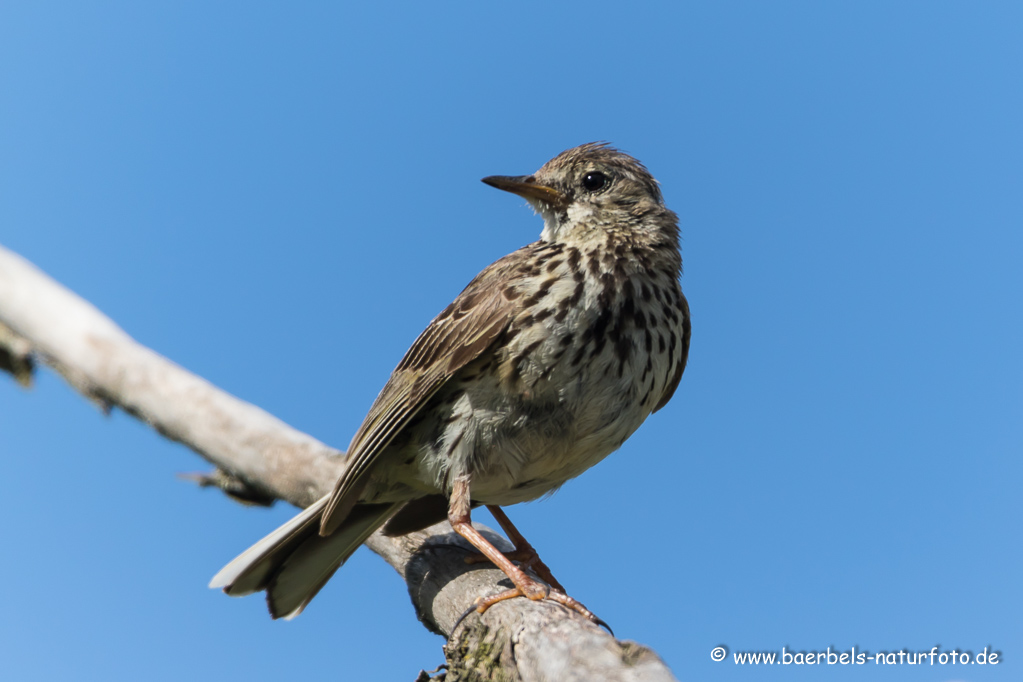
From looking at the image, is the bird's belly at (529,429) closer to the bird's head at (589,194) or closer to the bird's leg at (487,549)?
the bird's leg at (487,549)

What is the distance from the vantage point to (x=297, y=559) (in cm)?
520

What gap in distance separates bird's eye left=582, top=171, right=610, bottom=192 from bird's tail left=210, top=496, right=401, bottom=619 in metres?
2.21

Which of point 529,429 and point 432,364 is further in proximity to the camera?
point 432,364

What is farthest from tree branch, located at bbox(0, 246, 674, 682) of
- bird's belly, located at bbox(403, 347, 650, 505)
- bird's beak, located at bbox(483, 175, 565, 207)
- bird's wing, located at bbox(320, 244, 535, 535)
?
bird's beak, located at bbox(483, 175, 565, 207)

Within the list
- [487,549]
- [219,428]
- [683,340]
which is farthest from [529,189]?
[219,428]

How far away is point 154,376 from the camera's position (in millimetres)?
5371

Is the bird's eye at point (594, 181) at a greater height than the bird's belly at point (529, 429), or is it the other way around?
the bird's eye at point (594, 181)

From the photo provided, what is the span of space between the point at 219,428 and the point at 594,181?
2.63 metres

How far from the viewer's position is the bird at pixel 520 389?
4.51m

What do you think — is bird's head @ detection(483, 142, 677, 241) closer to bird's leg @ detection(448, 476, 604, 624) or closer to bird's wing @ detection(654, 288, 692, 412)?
bird's wing @ detection(654, 288, 692, 412)

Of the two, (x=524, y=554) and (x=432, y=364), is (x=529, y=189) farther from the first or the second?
(x=524, y=554)

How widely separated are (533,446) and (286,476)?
1585 mm

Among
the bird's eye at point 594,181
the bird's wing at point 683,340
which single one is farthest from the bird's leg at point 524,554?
the bird's eye at point 594,181

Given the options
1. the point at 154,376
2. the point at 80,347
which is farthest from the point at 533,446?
the point at 80,347
